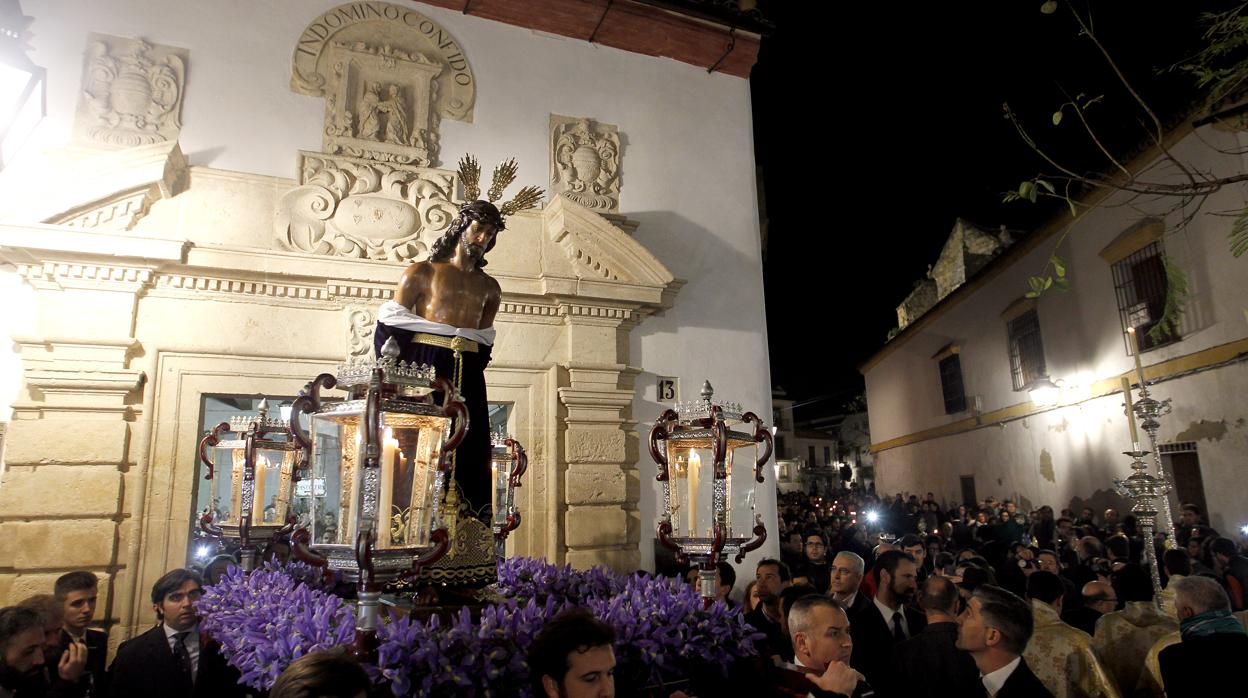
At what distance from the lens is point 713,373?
8125 mm

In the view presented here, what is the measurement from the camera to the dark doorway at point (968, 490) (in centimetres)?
1861

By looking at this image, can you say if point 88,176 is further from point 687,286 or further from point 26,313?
point 687,286

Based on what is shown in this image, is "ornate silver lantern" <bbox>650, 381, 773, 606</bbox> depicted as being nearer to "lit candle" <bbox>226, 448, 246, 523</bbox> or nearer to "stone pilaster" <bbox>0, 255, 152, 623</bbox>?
"lit candle" <bbox>226, 448, 246, 523</bbox>

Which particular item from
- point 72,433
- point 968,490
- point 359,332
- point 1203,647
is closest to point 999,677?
point 1203,647

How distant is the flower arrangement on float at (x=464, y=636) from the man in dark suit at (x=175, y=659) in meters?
A: 0.12

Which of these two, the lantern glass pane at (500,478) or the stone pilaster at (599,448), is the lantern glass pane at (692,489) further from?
the stone pilaster at (599,448)

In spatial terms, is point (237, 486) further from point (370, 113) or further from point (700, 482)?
point (370, 113)

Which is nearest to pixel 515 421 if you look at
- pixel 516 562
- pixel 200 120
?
pixel 516 562

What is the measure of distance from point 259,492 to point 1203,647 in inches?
226

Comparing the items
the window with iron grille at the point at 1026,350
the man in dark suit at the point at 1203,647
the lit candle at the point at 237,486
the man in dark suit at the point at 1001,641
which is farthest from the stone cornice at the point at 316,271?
the window with iron grille at the point at 1026,350

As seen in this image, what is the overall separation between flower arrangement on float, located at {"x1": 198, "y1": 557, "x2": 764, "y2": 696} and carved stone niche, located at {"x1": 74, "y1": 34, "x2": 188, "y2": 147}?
14.7ft

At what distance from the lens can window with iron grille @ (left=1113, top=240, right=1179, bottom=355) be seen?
36.8ft

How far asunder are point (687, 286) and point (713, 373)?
1.02 metres

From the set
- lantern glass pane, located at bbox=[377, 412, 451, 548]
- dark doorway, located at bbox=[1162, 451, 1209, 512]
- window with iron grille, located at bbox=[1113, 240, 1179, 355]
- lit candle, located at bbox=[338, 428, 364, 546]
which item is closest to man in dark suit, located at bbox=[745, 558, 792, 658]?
lantern glass pane, located at bbox=[377, 412, 451, 548]
